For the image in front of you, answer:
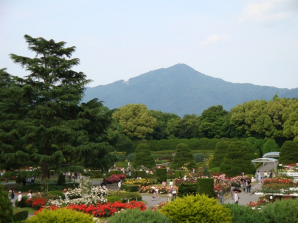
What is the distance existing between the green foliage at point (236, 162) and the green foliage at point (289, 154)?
4.85m

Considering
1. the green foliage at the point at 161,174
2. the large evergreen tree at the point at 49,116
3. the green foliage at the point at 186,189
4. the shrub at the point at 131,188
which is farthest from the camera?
the green foliage at the point at 161,174

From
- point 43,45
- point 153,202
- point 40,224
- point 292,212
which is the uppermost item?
point 43,45

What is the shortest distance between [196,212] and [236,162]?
20.5 metres

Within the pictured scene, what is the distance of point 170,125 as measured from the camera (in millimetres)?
67062

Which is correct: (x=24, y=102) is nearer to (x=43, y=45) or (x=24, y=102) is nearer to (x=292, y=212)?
(x=43, y=45)

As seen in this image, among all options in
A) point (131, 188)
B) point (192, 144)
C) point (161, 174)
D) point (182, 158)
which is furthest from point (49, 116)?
point (192, 144)

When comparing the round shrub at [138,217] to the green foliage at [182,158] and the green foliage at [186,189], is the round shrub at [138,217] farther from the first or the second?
the green foliage at [182,158]

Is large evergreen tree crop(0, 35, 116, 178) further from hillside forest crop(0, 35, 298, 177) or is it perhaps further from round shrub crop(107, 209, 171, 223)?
round shrub crop(107, 209, 171, 223)

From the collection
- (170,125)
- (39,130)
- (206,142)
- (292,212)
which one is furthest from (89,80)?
(170,125)

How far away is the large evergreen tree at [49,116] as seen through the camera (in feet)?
78.4

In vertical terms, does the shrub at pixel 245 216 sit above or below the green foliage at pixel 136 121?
below

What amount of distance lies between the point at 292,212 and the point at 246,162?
19.3 m

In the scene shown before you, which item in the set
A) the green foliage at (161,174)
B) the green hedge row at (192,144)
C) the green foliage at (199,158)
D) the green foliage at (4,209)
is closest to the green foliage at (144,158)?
the green foliage at (161,174)

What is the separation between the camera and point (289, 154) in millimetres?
32625
